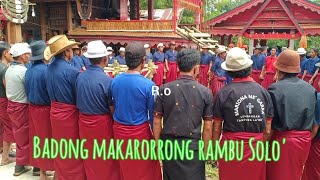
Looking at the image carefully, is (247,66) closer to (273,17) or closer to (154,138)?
(154,138)

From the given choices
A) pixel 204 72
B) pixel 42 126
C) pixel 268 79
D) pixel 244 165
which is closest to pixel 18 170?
pixel 42 126

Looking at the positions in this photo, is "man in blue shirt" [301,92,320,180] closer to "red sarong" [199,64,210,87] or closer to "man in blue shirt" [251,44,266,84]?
"red sarong" [199,64,210,87]

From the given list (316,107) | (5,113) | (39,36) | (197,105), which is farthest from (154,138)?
(39,36)

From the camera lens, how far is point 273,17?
576 inches

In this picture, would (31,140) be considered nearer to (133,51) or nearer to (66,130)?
(66,130)

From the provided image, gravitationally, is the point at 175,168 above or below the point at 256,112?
below

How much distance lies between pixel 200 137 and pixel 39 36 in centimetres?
1272

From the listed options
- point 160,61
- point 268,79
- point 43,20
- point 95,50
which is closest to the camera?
point 95,50

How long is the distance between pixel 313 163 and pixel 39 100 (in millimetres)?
3502

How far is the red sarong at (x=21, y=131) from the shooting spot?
15.0ft

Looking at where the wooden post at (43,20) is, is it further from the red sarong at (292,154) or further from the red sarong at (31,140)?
the red sarong at (292,154)

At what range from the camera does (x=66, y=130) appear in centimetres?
391

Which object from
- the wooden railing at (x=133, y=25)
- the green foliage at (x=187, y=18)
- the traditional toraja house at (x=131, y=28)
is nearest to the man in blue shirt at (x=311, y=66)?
the traditional toraja house at (x=131, y=28)

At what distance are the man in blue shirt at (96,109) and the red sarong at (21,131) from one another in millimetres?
1300
